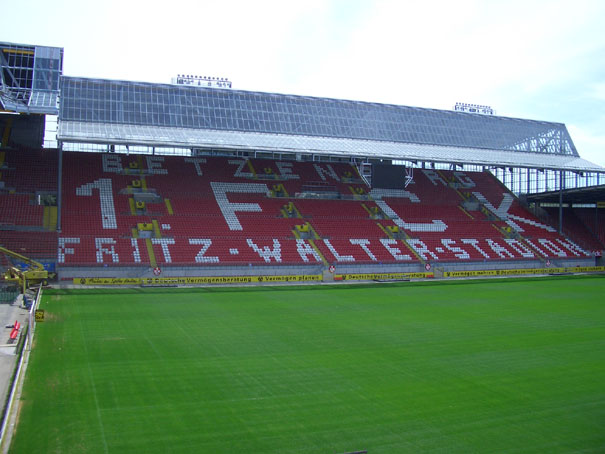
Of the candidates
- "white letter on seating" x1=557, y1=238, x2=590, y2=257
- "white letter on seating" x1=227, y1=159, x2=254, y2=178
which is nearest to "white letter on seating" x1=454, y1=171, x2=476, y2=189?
"white letter on seating" x1=557, y1=238, x2=590, y2=257

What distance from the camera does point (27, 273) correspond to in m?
34.8

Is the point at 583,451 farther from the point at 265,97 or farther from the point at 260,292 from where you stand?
the point at 265,97

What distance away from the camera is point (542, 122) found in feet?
216

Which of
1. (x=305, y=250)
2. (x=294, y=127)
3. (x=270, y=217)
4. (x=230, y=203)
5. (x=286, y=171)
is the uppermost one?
(x=294, y=127)

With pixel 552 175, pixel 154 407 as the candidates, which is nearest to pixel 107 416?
pixel 154 407

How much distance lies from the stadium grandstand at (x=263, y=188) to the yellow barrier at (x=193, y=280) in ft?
0.64

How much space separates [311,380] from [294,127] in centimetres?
3917

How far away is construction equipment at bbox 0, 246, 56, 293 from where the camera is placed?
33250 millimetres

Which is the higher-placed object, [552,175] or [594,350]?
[552,175]

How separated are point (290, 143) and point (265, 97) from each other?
321 inches

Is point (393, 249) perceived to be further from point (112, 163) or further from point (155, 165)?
point (112, 163)

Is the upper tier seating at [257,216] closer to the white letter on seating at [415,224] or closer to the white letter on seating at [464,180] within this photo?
the white letter on seating at [415,224]

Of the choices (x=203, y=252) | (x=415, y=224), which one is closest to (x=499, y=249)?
(x=415, y=224)

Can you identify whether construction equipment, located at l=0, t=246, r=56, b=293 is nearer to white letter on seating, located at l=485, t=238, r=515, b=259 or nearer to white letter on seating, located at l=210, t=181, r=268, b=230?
white letter on seating, located at l=210, t=181, r=268, b=230
